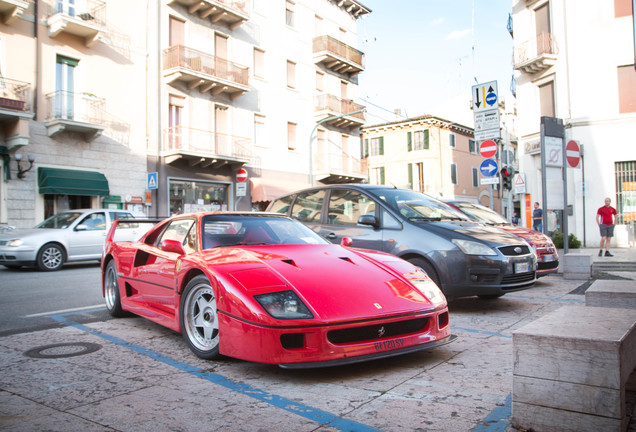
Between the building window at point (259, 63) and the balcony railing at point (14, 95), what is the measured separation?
1227 centimetres

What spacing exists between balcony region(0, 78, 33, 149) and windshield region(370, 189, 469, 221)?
14.1 metres

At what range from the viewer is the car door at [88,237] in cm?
1340

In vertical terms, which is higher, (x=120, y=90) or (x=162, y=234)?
(x=120, y=90)

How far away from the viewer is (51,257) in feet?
42.2

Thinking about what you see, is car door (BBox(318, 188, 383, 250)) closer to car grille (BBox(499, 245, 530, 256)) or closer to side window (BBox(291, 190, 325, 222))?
side window (BBox(291, 190, 325, 222))

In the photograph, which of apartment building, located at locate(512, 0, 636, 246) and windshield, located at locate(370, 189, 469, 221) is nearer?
windshield, located at locate(370, 189, 469, 221)

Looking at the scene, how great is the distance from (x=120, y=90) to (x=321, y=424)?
67.4ft

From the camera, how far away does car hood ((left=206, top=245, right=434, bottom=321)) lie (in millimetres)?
3449

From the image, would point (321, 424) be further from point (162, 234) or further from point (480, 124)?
point (480, 124)

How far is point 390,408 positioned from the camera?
9.36 ft

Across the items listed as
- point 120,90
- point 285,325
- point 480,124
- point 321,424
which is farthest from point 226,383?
point 120,90

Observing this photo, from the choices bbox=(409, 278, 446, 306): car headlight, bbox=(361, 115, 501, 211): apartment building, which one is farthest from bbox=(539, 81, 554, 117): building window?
bbox=(409, 278, 446, 306): car headlight

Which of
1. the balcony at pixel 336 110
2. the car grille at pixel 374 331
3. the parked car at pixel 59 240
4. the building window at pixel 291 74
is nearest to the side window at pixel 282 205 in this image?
the car grille at pixel 374 331

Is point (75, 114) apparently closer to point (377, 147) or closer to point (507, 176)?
point (507, 176)
